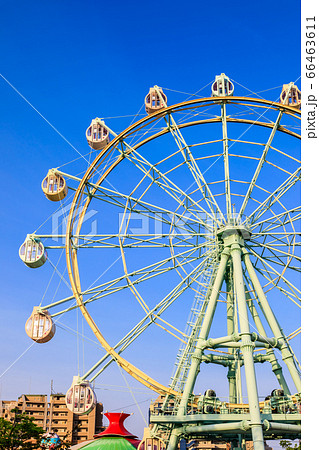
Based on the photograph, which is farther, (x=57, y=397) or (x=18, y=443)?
(x=57, y=397)

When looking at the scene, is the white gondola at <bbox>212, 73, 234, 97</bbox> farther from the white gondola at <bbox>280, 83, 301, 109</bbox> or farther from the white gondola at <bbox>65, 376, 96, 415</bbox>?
the white gondola at <bbox>65, 376, 96, 415</bbox>

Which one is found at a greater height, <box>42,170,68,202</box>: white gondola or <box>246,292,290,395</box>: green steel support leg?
<box>42,170,68,202</box>: white gondola

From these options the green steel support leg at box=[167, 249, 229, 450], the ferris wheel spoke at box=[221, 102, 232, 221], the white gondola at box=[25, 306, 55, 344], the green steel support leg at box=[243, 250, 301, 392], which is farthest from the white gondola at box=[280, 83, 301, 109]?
the white gondola at box=[25, 306, 55, 344]

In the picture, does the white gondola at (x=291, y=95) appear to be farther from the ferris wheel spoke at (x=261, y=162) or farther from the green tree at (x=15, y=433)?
the green tree at (x=15, y=433)

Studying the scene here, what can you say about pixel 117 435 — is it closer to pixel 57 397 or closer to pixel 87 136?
pixel 87 136

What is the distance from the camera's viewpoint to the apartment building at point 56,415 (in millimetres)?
83250

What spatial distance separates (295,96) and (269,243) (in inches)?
309

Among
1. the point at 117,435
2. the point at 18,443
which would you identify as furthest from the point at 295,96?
the point at 18,443

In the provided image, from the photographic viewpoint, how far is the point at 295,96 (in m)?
28.4

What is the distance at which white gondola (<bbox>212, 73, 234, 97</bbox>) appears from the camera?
27.9 meters

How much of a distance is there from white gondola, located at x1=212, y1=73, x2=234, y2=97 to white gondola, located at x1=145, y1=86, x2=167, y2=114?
2.62 meters

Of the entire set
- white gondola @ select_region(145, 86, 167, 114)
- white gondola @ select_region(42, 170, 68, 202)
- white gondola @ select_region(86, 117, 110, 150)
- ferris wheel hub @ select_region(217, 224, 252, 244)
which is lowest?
ferris wheel hub @ select_region(217, 224, 252, 244)

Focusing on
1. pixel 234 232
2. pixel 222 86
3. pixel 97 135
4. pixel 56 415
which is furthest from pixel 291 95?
pixel 56 415
